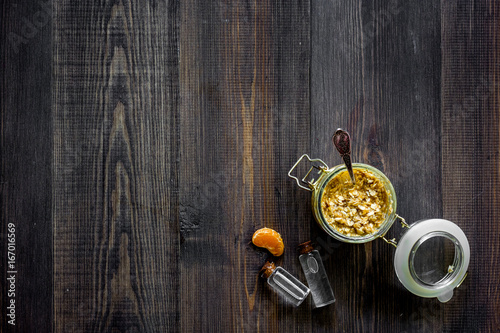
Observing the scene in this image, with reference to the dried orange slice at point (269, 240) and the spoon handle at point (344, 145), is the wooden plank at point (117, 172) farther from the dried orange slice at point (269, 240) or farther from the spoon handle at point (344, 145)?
the spoon handle at point (344, 145)

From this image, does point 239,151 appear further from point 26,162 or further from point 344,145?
point 26,162

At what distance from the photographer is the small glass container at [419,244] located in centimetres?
91

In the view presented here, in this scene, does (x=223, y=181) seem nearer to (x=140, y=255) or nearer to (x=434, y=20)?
(x=140, y=255)

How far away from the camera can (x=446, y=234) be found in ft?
3.05

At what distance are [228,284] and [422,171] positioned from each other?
518 mm

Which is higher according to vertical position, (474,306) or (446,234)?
(446,234)

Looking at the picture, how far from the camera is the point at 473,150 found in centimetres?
100

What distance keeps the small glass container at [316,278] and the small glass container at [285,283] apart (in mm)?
24

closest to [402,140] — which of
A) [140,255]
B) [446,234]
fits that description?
[446,234]

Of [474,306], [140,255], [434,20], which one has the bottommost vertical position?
[474,306]

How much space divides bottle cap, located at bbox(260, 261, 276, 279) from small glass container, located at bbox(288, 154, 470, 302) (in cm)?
15

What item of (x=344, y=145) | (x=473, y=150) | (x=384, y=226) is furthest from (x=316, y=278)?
(x=473, y=150)

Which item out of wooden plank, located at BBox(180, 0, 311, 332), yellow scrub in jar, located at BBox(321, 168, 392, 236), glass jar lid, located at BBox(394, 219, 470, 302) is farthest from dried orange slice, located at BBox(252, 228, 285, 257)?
glass jar lid, located at BBox(394, 219, 470, 302)

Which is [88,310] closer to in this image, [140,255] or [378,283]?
[140,255]
